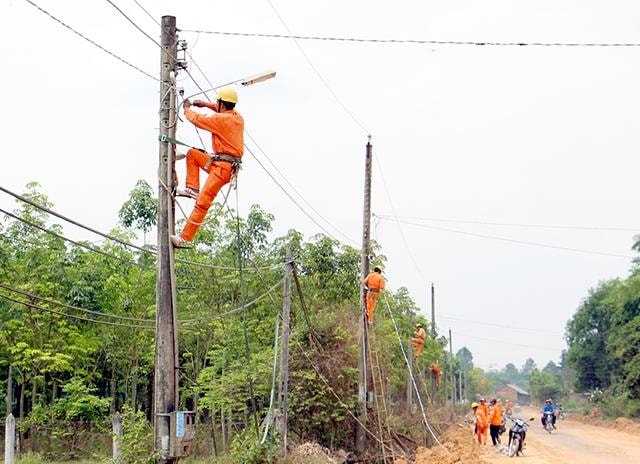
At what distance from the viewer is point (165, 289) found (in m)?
11.6

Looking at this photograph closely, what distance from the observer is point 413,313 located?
1863 inches

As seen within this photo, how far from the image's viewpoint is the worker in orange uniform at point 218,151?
37.6 feet

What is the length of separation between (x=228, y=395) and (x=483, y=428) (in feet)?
27.9

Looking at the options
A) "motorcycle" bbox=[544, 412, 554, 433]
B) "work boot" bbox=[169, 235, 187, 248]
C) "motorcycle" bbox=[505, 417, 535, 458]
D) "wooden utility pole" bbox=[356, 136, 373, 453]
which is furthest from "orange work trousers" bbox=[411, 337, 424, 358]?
"work boot" bbox=[169, 235, 187, 248]

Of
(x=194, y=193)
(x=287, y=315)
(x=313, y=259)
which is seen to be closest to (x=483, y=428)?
(x=313, y=259)

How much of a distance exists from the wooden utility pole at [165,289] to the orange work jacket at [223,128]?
55 cm

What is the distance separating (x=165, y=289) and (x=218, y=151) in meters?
1.86

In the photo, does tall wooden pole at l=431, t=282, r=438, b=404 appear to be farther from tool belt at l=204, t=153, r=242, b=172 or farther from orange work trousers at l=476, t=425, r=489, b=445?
tool belt at l=204, t=153, r=242, b=172

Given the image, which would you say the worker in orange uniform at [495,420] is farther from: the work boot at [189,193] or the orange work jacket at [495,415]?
the work boot at [189,193]

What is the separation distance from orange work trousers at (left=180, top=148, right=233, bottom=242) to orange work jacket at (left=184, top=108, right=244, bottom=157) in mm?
195

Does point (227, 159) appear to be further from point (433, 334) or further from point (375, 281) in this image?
point (433, 334)

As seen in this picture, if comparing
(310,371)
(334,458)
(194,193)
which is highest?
(194,193)

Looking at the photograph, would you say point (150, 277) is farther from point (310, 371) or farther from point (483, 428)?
point (483, 428)

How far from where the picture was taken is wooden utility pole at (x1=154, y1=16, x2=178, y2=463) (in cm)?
1151
